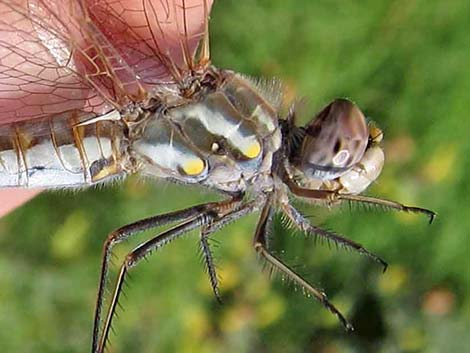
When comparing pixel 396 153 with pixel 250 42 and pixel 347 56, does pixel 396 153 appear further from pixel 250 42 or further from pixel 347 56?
pixel 250 42

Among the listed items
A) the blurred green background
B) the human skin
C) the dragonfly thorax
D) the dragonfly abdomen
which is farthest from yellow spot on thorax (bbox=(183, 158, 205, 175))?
the blurred green background

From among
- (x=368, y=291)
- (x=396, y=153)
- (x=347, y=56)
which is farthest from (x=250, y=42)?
(x=368, y=291)

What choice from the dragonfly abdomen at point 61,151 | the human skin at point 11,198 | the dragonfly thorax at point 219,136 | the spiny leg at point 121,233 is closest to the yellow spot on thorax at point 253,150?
the dragonfly thorax at point 219,136

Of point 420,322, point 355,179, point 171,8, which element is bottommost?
point 420,322

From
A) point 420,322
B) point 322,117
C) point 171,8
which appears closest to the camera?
point 322,117

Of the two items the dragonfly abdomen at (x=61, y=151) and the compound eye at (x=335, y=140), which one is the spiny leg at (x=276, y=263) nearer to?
the compound eye at (x=335, y=140)

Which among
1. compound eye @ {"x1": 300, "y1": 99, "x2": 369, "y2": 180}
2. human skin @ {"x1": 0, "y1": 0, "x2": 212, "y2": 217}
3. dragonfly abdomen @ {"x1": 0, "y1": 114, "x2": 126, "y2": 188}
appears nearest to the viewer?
compound eye @ {"x1": 300, "y1": 99, "x2": 369, "y2": 180}

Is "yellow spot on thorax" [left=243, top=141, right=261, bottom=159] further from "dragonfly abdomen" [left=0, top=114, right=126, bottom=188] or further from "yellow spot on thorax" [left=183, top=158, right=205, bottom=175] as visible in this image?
"dragonfly abdomen" [left=0, top=114, right=126, bottom=188]
